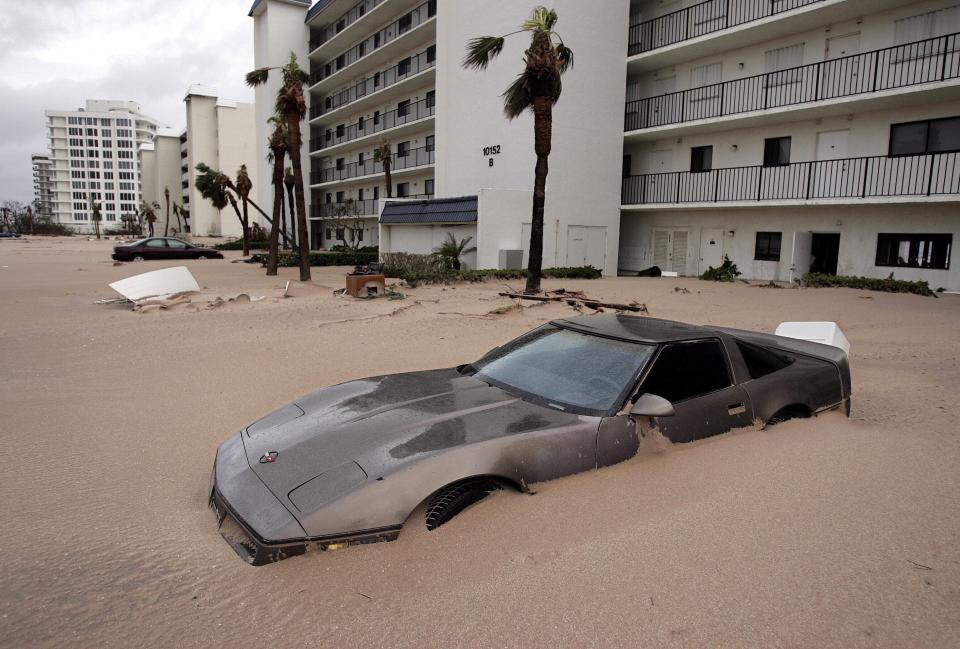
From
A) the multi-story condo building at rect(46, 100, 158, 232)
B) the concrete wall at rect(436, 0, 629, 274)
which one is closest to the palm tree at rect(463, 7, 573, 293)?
the concrete wall at rect(436, 0, 629, 274)

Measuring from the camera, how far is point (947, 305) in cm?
1493

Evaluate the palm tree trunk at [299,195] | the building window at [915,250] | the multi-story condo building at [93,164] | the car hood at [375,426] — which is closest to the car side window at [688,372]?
the car hood at [375,426]

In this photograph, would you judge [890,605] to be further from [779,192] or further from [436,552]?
[779,192]

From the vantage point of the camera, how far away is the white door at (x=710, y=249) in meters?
25.6

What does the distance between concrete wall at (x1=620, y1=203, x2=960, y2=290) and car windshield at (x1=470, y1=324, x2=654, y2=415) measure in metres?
20.1

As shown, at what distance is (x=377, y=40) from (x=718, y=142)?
28029 mm

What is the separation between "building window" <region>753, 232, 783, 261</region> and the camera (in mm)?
23766

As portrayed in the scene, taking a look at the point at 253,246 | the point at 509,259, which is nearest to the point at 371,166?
the point at 253,246

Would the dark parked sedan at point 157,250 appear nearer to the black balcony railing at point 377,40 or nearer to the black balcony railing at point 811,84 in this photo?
the black balcony railing at point 377,40

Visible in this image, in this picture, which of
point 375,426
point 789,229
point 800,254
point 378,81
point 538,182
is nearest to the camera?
point 375,426

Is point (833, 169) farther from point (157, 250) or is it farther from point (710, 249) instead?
point (157, 250)

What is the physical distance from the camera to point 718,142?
25.3 metres

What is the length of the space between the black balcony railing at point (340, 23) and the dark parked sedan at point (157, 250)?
20481 mm

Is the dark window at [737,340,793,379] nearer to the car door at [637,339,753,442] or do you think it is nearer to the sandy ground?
the car door at [637,339,753,442]
